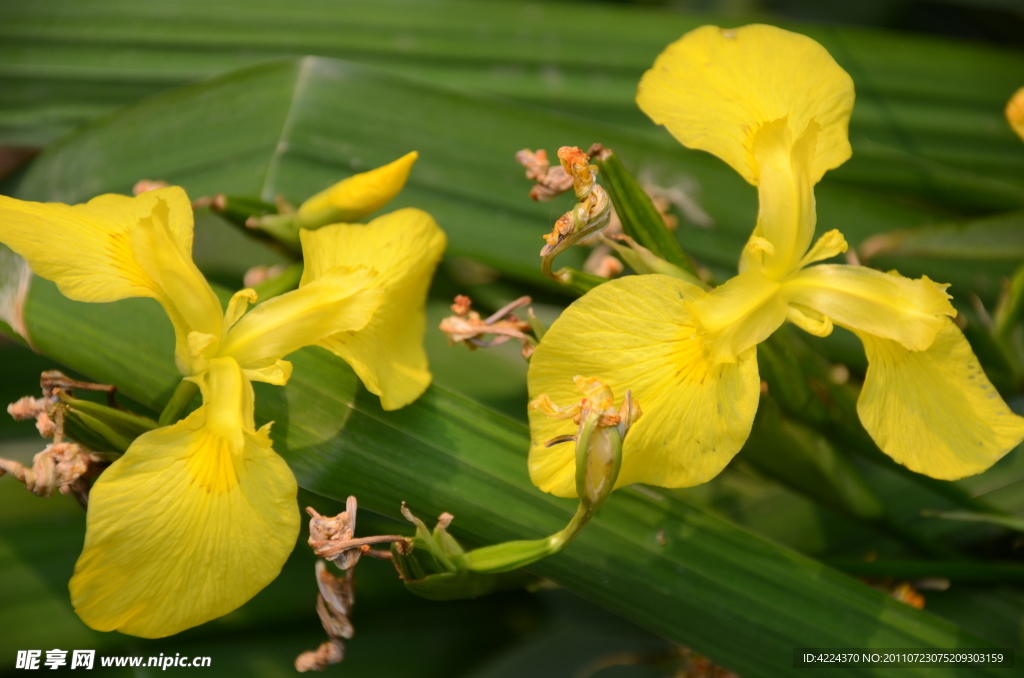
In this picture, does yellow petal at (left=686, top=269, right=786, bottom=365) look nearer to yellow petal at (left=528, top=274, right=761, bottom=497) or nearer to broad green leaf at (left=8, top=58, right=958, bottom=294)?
yellow petal at (left=528, top=274, right=761, bottom=497)

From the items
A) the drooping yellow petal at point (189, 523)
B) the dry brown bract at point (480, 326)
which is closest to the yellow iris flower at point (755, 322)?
the dry brown bract at point (480, 326)

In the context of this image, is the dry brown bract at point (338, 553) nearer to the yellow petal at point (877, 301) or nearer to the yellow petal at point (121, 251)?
the yellow petal at point (121, 251)

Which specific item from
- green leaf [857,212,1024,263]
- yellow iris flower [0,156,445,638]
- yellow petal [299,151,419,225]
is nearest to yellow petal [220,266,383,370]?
yellow iris flower [0,156,445,638]

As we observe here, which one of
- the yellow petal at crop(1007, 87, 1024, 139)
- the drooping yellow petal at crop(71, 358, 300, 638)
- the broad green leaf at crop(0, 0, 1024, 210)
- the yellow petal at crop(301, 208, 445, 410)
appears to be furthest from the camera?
the broad green leaf at crop(0, 0, 1024, 210)

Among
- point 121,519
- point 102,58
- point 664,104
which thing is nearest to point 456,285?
point 664,104

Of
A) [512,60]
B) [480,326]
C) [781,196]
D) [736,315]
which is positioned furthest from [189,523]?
[512,60]

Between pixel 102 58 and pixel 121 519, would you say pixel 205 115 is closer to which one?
pixel 102 58

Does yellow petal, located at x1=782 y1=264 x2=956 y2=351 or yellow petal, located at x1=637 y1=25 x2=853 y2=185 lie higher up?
yellow petal, located at x1=637 y1=25 x2=853 y2=185
